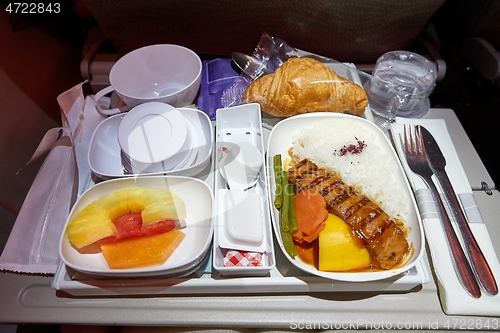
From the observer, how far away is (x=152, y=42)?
1603 mm

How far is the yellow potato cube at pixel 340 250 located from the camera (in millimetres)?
998

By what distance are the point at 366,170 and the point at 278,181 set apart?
0.32 meters

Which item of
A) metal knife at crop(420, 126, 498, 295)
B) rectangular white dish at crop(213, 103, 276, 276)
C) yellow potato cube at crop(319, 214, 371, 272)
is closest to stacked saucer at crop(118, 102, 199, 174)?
rectangular white dish at crop(213, 103, 276, 276)

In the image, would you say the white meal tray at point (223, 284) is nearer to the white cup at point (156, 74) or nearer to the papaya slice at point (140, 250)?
the papaya slice at point (140, 250)

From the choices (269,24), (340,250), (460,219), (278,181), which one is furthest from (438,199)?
(269,24)

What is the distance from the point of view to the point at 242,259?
103 cm

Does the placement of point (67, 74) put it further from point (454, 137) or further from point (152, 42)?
point (454, 137)

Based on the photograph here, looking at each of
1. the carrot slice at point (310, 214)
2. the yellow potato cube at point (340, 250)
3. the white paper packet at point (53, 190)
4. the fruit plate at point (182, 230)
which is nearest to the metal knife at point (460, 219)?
the yellow potato cube at point (340, 250)

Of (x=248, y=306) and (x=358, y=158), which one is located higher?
(x=358, y=158)

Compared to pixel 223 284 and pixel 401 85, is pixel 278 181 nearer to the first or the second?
pixel 223 284

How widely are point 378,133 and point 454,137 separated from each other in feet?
1.34

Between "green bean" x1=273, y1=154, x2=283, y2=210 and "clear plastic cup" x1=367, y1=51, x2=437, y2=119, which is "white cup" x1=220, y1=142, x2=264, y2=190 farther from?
"clear plastic cup" x1=367, y1=51, x2=437, y2=119

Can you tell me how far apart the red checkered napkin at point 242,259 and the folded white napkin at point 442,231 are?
1.87 feet

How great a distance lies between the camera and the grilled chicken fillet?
1.01m
